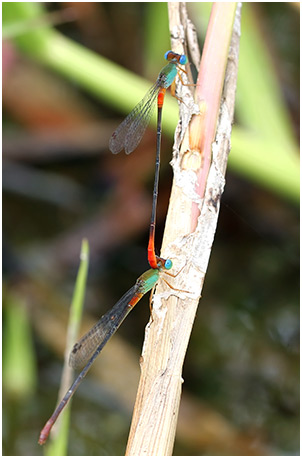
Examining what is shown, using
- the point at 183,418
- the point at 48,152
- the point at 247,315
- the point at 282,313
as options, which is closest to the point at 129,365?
the point at 183,418

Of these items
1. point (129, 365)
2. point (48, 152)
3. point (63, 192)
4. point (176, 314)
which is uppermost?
point (48, 152)

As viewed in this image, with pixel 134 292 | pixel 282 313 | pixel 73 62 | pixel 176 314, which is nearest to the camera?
pixel 176 314

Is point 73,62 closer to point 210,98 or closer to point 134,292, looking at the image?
point 134,292

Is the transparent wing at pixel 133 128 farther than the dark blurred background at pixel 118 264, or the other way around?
the dark blurred background at pixel 118 264

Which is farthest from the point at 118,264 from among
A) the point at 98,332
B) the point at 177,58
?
the point at 177,58

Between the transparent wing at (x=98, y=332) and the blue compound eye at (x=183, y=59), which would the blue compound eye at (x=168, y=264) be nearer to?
the blue compound eye at (x=183, y=59)

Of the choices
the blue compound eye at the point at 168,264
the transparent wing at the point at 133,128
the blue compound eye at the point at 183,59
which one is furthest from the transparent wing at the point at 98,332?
the blue compound eye at the point at 183,59
